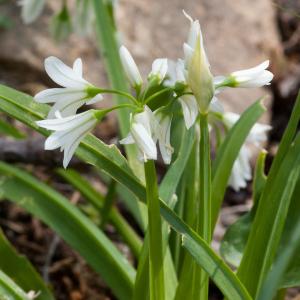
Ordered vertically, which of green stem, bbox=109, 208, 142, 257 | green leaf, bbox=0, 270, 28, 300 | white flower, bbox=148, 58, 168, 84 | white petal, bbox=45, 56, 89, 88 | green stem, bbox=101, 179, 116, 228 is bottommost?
green stem, bbox=109, 208, 142, 257

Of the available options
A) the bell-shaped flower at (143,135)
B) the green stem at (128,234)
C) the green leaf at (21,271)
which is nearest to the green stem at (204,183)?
the bell-shaped flower at (143,135)

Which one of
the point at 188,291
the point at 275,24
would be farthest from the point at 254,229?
the point at 275,24

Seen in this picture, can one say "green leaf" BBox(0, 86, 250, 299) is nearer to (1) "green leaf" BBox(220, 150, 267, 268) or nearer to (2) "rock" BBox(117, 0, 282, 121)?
(1) "green leaf" BBox(220, 150, 267, 268)

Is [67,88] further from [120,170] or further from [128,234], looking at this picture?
[128,234]

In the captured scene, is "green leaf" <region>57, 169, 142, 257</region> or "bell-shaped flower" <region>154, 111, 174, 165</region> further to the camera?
"green leaf" <region>57, 169, 142, 257</region>

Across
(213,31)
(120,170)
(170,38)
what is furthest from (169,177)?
(213,31)

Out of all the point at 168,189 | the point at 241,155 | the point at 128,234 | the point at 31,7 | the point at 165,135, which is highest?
the point at 165,135

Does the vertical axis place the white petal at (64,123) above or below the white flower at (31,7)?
above

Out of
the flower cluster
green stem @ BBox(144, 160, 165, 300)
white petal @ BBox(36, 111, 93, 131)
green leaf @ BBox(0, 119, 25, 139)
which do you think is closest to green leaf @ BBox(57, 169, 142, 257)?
green leaf @ BBox(0, 119, 25, 139)

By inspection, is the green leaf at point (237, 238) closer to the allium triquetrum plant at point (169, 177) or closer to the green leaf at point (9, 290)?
the allium triquetrum plant at point (169, 177)
